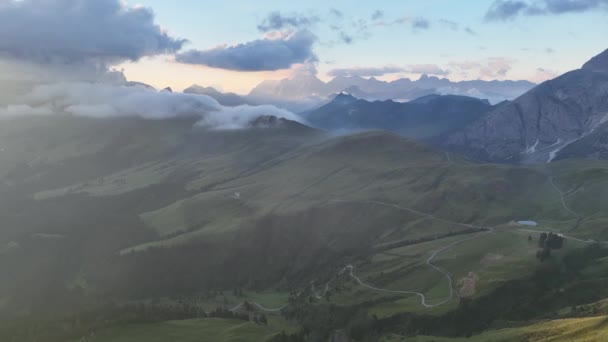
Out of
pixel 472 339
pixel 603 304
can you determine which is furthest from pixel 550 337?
pixel 603 304

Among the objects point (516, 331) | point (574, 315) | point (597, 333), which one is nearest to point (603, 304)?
point (574, 315)

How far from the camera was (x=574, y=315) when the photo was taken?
198 metres

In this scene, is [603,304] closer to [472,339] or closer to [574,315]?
[574,315]

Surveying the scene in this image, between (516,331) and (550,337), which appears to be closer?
(550,337)

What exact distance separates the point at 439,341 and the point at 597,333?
6253 cm

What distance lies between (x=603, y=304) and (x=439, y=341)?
58687mm

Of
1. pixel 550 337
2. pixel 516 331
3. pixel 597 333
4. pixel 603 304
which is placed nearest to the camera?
pixel 597 333

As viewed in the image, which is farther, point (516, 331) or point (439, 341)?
point (439, 341)

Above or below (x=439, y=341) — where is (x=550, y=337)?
above

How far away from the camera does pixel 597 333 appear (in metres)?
148

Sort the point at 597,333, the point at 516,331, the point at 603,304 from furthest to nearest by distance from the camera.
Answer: the point at 603,304, the point at 516,331, the point at 597,333

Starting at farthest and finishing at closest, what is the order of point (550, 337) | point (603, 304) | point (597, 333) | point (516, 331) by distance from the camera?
point (603, 304) → point (516, 331) → point (550, 337) → point (597, 333)

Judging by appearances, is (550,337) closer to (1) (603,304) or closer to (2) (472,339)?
A: (2) (472,339)

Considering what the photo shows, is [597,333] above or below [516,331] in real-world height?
above
